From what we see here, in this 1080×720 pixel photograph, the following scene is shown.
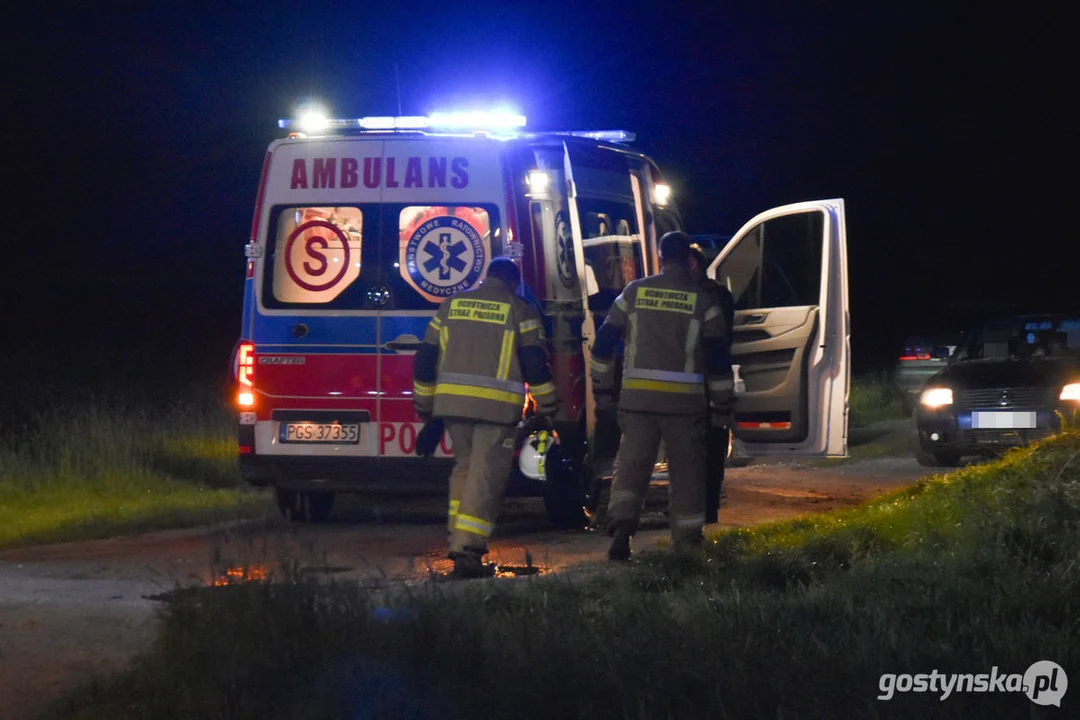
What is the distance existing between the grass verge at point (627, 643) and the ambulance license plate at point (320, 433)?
2701mm

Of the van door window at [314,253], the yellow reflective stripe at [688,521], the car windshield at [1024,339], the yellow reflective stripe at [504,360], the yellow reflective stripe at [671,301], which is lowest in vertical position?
the yellow reflective stripe at [688,521]

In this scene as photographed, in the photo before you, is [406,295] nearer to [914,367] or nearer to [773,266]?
[773,266]

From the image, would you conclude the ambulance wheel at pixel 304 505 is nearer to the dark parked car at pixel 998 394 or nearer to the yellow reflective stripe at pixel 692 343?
the yellow reflective stripe at pixel 692 343

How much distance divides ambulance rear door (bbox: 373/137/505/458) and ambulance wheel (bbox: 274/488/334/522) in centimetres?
127

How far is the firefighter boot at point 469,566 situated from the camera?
25.4 ft

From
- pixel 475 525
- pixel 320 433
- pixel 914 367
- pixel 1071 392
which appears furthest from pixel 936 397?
pixel 914 367

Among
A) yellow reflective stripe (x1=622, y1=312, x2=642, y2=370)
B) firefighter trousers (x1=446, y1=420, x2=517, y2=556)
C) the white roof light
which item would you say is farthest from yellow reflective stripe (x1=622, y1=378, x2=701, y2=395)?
the white roof light

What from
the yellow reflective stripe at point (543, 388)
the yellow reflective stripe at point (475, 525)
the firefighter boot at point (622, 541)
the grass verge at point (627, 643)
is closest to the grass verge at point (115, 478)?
the yellow reflective stripe at point (475, 525)

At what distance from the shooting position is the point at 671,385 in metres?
8.09

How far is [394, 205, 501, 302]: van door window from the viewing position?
30.2 ft

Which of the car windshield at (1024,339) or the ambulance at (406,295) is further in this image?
the car windshield at (1024,339)

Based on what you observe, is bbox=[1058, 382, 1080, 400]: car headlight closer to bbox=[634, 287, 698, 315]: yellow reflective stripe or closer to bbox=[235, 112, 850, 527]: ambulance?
bbox=[235, 112, 850, 527]: ambulance

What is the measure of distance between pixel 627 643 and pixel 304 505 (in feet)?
18.1

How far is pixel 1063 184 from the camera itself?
5091cm
